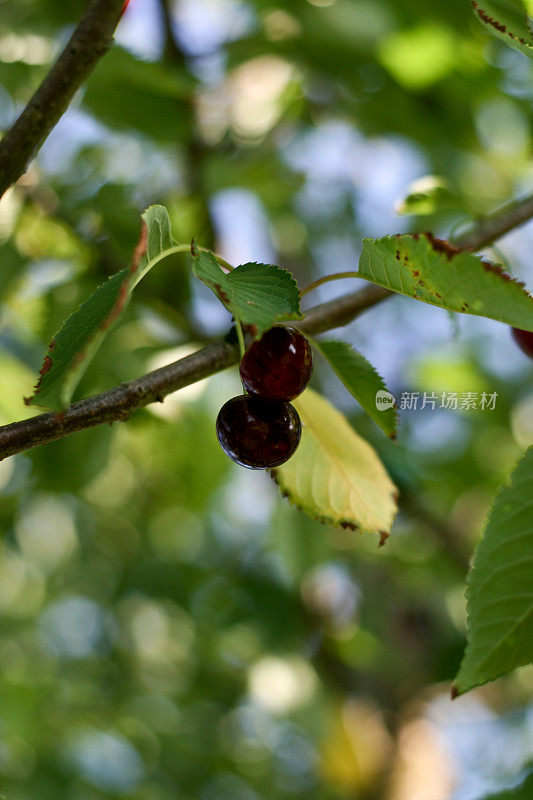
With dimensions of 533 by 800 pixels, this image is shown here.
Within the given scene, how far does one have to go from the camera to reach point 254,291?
0.43 m

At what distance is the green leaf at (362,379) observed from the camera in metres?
0.55

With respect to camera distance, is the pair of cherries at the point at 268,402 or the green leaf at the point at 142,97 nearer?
the pair of cherries at the point at 268,402

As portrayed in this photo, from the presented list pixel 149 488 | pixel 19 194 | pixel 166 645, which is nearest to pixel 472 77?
pixel 19 194

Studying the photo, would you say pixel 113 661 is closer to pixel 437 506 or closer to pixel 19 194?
pixel 437 506

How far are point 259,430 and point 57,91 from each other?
28 cm

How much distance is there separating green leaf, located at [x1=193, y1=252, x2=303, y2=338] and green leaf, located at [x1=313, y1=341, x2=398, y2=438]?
0.13m

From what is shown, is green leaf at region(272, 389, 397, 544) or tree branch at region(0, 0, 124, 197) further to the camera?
green leaf at region(272, 389, 397, 544)

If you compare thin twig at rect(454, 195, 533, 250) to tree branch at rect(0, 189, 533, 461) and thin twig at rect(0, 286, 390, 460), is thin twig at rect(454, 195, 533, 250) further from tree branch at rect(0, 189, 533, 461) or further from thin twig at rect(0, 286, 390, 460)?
thin twig at rect(0, 286, 390, 460)

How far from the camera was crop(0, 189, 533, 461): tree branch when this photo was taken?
1.40 ft

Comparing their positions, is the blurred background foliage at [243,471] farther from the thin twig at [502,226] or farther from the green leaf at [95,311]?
the green leaf at [95,311]

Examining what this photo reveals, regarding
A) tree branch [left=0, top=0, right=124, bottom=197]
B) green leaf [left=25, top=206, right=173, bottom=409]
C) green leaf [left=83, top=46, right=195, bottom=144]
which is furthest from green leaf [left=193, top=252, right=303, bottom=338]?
green leaf [left=83, top=46, right=195, bottom=144]

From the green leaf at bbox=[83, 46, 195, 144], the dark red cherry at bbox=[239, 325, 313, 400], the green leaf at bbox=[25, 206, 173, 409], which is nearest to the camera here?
the green leaf at bbox=[25, 206, 173, 409]

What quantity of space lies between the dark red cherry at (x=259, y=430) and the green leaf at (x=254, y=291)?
0.12 metres

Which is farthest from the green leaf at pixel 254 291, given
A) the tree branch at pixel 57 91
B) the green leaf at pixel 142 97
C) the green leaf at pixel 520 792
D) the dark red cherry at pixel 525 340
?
the green leaf at pixel 142 97
